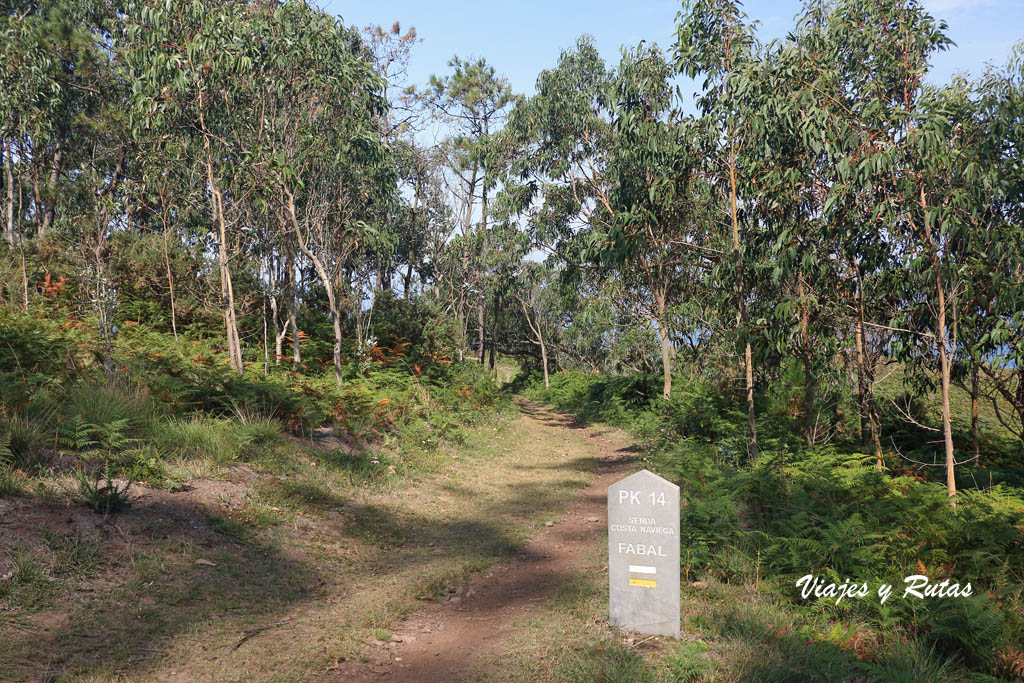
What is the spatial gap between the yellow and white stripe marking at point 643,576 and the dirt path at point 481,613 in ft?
3.94

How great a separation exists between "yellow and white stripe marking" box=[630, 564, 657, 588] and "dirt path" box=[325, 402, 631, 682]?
1.20 meters

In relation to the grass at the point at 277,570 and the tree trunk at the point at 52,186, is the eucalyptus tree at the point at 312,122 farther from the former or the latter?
the tree trunk at the point at 52,186

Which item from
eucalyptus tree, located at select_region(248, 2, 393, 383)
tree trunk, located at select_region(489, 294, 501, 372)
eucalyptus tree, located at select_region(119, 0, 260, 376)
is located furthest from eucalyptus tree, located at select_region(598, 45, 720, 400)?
tree trunk, located at select_region(489, 294, 501, 372)

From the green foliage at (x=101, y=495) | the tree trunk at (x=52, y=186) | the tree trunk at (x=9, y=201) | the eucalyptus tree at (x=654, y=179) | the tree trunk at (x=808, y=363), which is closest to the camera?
the green foliage at (x=101, y=495)

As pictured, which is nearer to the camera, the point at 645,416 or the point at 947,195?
the point at 947,195

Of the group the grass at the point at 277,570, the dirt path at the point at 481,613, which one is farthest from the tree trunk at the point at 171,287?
the dirt path at the point at 481,613

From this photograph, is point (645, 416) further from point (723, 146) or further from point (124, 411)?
point (124, 411)

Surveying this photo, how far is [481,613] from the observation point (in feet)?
20.6

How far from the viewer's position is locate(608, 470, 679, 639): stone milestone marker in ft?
17.7

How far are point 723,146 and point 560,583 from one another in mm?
8776

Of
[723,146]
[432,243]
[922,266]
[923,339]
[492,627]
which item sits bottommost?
[492,627]

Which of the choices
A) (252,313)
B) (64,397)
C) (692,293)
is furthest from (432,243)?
(64,397)

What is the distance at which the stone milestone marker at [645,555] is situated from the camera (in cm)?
540

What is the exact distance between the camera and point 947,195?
786 cm
